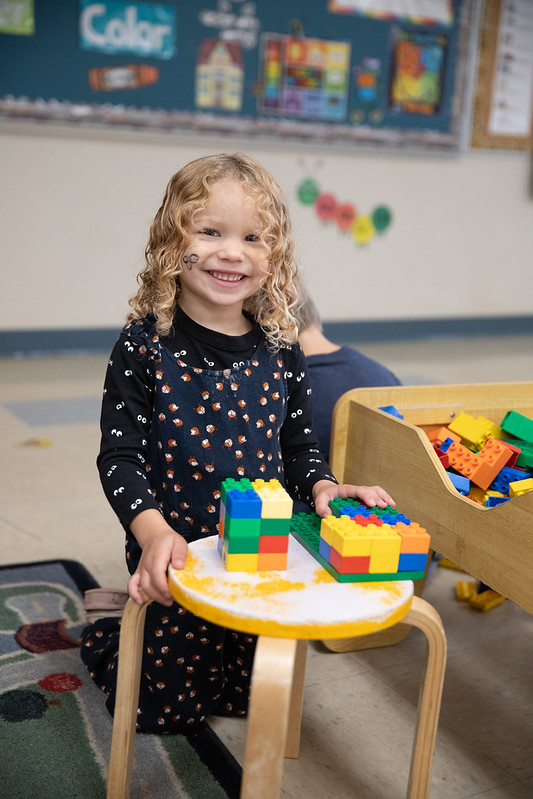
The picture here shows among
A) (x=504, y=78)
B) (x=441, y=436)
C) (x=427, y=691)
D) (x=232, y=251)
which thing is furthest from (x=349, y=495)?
(x=504, y=78)

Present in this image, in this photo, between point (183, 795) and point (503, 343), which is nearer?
point (183, 795)

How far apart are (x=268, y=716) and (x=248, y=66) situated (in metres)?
3.53

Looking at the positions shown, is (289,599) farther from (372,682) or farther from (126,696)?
(372,682)

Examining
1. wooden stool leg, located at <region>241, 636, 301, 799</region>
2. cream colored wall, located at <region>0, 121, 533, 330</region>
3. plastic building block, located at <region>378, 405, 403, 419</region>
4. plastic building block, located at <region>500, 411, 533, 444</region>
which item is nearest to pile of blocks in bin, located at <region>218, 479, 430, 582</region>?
wooden stool leg, located at <region>241, 636, 301, 799</region>

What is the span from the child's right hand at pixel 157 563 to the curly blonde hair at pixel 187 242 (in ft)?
1.08

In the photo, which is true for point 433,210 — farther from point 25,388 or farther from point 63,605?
point 63,605

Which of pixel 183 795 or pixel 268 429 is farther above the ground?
pixel 268 429

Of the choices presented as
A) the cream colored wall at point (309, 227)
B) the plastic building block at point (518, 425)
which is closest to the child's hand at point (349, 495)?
the plastic building block at point (518, 425)

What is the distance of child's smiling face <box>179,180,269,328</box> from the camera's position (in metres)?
1.09

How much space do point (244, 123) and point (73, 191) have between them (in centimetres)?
87

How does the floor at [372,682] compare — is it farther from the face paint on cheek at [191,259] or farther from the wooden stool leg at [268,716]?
the face paint on cheek at [191,259]

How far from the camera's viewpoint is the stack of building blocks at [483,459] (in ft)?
4.47

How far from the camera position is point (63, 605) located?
1.61 meters

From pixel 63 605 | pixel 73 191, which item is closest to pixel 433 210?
pixel 73 191
